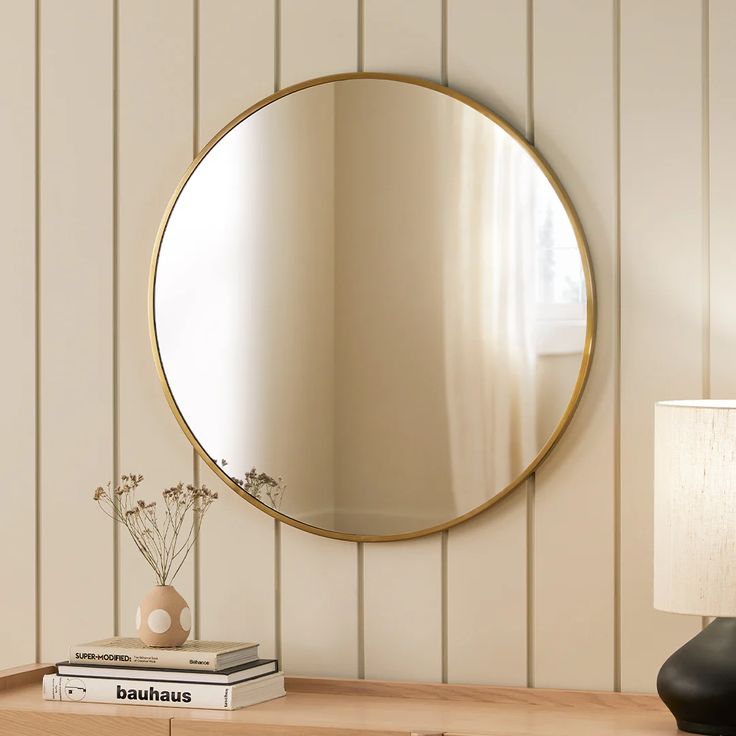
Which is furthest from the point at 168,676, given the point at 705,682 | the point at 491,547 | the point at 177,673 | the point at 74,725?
the point at 705,682

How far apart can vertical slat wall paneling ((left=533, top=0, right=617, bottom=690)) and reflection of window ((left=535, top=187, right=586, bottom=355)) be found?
3 cm

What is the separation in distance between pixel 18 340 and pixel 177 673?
0.71 metres

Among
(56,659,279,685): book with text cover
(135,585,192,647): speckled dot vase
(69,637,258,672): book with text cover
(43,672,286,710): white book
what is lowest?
(43,672,286,710): white book

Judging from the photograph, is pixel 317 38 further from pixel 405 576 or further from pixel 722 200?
pixel 405 576

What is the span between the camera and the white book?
1716mm

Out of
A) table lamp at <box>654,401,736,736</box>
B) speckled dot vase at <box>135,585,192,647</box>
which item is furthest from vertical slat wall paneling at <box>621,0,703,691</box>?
speckled dot vase at <box>135,585,192,647</box>

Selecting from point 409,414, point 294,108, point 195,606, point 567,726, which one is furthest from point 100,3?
point 567,726

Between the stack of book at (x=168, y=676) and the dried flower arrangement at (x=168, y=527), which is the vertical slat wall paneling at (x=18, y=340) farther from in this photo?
the stack of book at (x=168, y=676)

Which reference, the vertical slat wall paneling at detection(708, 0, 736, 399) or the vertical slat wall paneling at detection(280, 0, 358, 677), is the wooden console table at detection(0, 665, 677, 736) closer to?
the vertical slat wall paneling at detection(280, 0, 358, 677)

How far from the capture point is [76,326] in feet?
6.73

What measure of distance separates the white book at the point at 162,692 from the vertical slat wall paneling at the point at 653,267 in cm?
57

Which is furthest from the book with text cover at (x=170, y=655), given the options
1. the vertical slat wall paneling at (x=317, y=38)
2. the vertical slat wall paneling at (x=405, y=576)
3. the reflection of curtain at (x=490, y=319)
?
the vertical slat wall paneling at (x=317, y=38)

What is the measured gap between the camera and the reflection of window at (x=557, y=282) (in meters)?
1.79

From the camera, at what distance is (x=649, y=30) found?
1.79m
